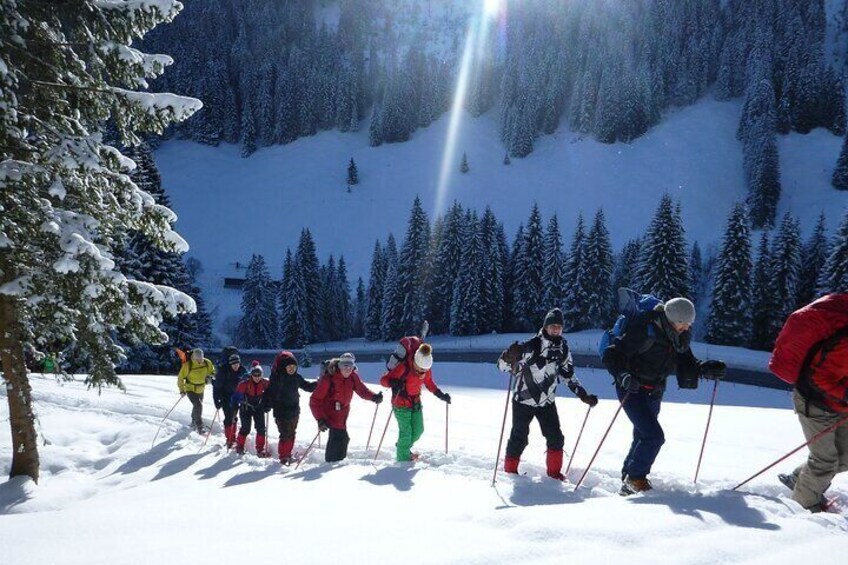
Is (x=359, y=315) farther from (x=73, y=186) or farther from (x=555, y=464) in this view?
(x=555, y=464)

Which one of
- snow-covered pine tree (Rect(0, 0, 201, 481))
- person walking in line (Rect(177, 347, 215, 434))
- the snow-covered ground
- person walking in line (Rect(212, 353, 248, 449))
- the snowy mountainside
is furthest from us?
the snowy mountainside

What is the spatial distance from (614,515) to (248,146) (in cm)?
12283

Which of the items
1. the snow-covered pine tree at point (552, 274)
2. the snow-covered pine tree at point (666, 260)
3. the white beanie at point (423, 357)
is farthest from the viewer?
the snow-covered pine tree at point (552, 274)

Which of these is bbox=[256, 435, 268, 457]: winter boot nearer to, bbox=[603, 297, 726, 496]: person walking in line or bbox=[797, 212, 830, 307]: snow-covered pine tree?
bbox=[603, 297, 726, 496]: person walking in line

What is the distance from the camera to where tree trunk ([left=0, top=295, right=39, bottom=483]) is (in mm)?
7566

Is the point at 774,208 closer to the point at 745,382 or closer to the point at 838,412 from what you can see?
the point at 745,382

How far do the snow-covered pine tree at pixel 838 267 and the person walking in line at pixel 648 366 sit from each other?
3606 cm

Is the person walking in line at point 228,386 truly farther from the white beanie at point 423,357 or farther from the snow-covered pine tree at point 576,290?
the snow-covered pine tree at point 576,290

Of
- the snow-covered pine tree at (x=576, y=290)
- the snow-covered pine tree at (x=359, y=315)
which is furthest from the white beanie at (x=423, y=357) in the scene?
the snow-covered pine tree at (x=359, y=315)

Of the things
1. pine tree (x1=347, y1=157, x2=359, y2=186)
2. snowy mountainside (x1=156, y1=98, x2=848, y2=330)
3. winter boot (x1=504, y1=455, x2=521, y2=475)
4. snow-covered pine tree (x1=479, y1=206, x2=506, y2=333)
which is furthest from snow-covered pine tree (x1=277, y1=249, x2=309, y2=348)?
winter boot (x1=504, y1=455, x2=521, y2=475)

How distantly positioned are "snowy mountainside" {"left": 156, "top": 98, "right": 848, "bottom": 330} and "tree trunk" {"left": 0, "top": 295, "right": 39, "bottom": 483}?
68.7 meters

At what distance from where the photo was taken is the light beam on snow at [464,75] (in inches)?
3828

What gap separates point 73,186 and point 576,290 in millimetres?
42853

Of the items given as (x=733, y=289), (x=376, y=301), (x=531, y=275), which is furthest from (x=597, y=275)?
(x=376, y=301)
